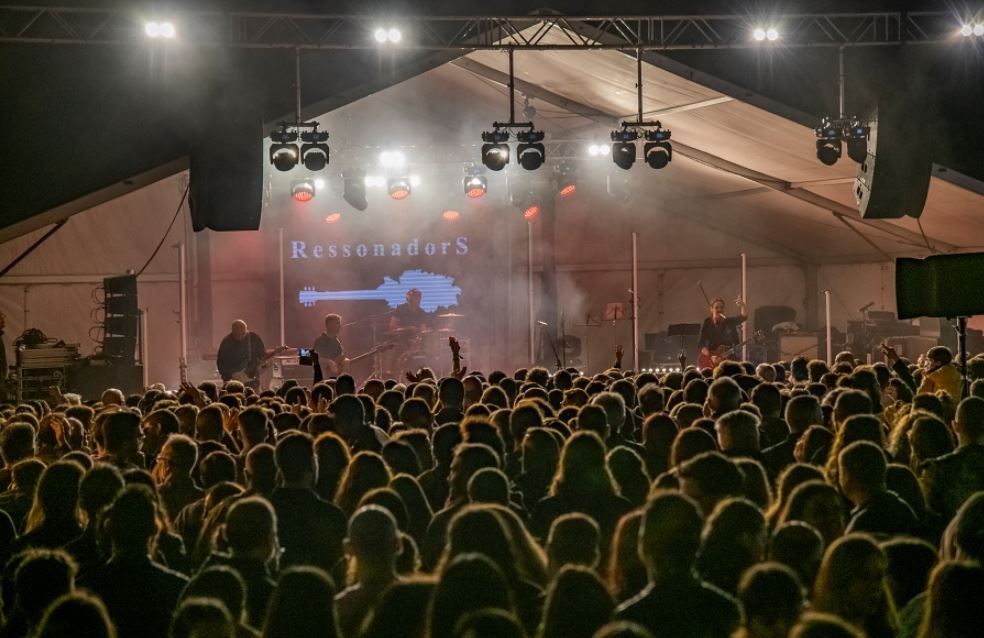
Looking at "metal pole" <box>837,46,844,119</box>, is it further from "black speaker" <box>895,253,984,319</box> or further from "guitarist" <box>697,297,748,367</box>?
"black speaker" <box>895,253,984,319</box>

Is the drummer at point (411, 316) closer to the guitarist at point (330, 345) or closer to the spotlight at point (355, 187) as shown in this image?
the spotlight at point (355, 187)

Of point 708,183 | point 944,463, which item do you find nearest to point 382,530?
point 944,463

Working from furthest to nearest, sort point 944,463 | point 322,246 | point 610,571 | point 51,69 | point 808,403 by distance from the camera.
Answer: point 322,246 < point 51,69 < point 808,403 < point 944,463 < point 610,571

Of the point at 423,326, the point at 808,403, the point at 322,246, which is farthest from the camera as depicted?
the point at 322,246

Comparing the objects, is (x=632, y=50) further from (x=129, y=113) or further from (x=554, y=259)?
(x=554, y=259)

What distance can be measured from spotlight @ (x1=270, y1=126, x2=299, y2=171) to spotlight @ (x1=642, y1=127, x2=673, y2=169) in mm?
4638

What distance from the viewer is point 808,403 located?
7.00m

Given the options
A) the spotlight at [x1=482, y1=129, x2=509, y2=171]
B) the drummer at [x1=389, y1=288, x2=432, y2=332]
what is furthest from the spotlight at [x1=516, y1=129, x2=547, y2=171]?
the drummer at [x1=389, y1=288, x2=432, y2=332]

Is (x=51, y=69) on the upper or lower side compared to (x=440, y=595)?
upper

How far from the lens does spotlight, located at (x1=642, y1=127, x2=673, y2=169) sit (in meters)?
13.5

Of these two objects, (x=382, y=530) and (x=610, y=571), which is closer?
(x=382, y=530)

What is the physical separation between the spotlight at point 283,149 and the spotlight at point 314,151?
5.0 inches

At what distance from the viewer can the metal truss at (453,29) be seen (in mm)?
11844

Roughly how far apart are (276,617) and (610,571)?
1448 millimetres
